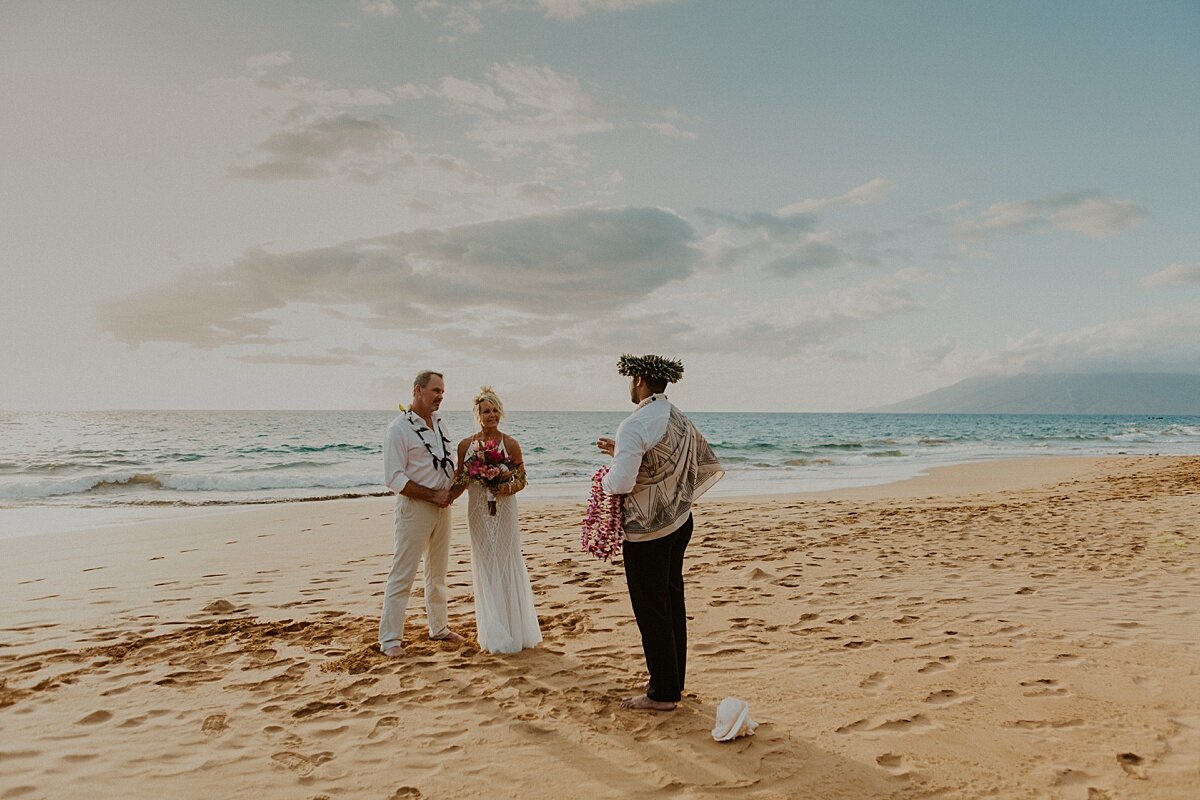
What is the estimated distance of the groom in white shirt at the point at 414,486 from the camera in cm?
507

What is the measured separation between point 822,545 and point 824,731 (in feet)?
18.7

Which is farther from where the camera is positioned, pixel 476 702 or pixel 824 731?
pixel 476 702

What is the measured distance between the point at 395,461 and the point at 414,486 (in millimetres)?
231

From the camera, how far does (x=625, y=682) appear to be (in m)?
4.50

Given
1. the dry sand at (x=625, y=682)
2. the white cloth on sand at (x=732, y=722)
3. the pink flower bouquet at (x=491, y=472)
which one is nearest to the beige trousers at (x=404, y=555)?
the dry sand at (x=625, y=682)

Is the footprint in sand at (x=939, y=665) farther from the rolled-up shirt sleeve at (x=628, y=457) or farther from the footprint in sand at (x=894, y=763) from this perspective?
the rolled-up shirt sleeve at (x=628, y=457)

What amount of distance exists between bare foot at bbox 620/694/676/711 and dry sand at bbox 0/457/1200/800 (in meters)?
0.05

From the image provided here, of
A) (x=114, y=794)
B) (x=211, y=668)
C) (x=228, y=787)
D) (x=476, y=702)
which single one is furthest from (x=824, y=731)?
(x=211, y=668)

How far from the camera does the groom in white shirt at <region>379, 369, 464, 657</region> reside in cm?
507

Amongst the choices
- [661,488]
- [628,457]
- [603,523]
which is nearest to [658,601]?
[603,523]

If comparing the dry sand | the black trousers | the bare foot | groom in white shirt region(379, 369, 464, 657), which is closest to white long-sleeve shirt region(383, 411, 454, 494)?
groom in white shirt region(379, 369, 464, 657)

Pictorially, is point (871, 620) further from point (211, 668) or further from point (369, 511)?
point (369, 511)

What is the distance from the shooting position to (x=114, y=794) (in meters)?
3.26

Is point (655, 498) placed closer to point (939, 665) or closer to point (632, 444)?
point (632, 444)
